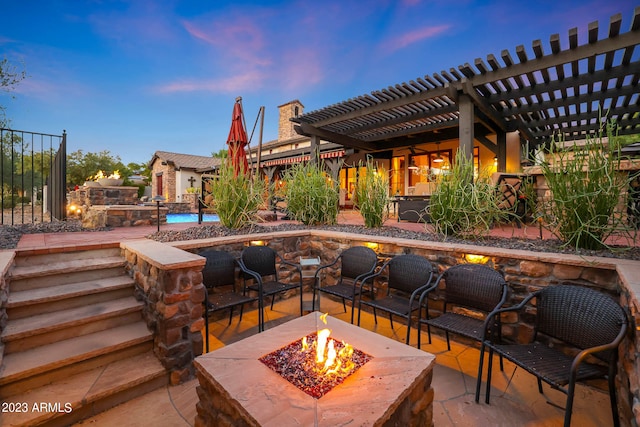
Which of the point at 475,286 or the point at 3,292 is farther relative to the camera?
the point at 475,286

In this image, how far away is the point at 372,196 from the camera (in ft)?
13.4

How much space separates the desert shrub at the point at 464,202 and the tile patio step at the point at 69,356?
309 centimetres

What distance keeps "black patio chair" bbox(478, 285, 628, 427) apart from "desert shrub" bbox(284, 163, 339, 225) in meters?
2.97

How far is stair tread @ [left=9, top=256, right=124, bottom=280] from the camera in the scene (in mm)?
2251

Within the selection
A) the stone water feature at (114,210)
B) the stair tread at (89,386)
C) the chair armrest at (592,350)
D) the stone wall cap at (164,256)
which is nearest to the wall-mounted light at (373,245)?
the stone wall cap at (164,256)

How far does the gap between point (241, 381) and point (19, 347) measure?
1.81 meters

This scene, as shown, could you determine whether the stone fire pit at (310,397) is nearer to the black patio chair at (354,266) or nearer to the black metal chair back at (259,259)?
the black patio chair at (354,266)

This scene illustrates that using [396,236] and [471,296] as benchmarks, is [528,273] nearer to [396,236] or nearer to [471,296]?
[471,296]

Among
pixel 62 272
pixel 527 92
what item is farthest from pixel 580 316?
pixel 527 92

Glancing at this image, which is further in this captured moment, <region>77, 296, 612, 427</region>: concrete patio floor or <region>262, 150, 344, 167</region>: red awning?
<region>262, 150, 344, 167</region>: red awning

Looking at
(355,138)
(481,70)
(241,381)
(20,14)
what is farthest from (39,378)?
(20,14)

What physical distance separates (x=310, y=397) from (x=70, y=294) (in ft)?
7.31

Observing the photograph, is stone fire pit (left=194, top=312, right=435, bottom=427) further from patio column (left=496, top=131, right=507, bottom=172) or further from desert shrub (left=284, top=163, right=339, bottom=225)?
patio column (left=496, top=131, right=507, bottom=172)

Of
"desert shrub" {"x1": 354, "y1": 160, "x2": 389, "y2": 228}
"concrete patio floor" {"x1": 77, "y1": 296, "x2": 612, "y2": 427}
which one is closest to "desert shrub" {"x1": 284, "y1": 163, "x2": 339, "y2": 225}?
"desert shrub" {"x1": 354, "y1": 160, "x2": 389, "y2": 228}
